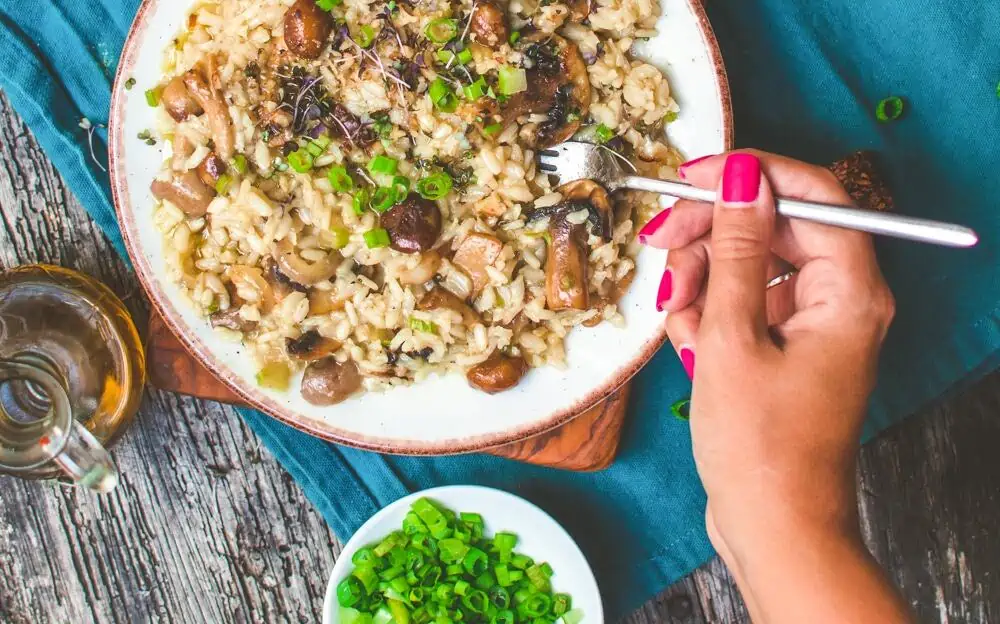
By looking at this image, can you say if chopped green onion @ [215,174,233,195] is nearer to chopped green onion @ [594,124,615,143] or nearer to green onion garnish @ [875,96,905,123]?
chopped green onion @ [594,124,615,143]

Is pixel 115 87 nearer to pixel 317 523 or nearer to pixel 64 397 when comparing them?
pixel 64 397

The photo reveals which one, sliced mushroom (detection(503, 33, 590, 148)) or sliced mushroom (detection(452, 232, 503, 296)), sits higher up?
sliced mushroom (detection(503, 33, 590, 148))

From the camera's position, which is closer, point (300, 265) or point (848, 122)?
point (300, 265)

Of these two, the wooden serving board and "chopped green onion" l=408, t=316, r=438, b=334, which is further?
the wooden serving board

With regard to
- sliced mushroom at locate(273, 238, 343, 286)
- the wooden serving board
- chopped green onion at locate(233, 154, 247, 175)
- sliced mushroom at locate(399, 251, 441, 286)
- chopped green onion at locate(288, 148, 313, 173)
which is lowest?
the wooden serving board

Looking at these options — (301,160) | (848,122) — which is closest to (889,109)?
(848,122)

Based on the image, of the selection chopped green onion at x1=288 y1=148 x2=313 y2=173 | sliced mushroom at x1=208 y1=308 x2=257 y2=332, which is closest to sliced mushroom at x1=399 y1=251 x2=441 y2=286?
chopped green onion at x1=288 y1=148 x2=313 y2=173

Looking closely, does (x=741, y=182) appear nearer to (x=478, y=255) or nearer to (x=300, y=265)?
(x=478, y=255)

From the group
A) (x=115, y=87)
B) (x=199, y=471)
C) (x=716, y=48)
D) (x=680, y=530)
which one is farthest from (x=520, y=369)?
(x=115, y=87)
